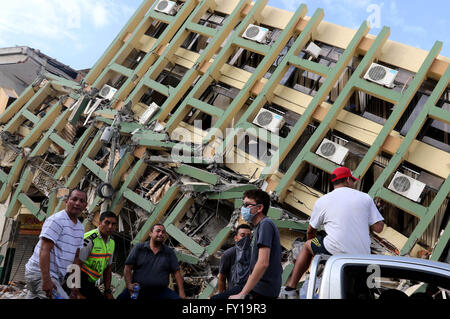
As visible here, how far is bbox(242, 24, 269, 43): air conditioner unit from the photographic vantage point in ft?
36.2

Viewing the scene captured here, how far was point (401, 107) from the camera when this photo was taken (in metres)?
8.80

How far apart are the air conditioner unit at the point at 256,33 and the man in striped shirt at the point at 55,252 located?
7.40m

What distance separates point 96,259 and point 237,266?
1709 millimetres

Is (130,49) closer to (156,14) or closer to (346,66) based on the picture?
(156,14)

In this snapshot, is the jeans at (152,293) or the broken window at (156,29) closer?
the jeans at (152,293)

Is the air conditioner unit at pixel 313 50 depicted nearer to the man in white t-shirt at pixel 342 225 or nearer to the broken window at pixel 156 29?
the broken window at pixel 156 29

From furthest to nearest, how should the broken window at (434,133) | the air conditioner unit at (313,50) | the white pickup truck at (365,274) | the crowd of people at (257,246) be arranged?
1. the air conditioner unit at (313,50)
2. the broken window at (434,133)
3. the crowd of people at (257,246)
4. the white pickup truck at (365,274)

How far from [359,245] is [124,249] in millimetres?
8950

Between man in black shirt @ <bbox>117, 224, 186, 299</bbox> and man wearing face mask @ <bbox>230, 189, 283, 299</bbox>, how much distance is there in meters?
1.93

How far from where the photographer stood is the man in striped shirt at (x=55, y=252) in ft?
14.4

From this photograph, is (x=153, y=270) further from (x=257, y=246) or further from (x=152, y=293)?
(x=257, y=246)

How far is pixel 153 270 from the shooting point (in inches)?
233

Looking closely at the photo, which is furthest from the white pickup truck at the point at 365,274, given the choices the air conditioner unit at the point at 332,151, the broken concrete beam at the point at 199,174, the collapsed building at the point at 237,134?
the broken concrete beam at the point at 199,174
